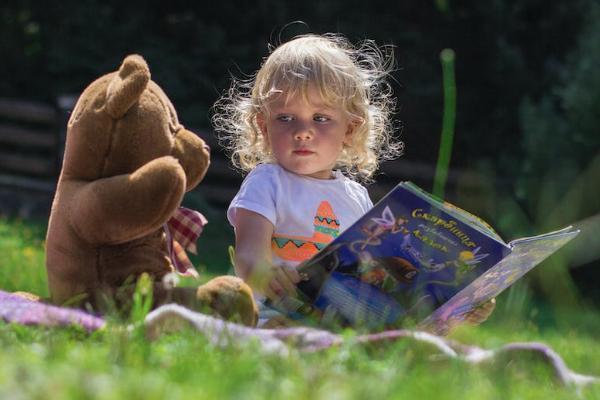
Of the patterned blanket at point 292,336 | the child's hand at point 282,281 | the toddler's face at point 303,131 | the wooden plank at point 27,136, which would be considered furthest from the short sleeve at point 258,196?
the wooden plank at point 27,136

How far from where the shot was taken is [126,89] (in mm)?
2984

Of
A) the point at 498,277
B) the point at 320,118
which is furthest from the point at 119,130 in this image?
the point at 498,277

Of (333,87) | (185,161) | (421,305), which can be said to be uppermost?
(333,87)

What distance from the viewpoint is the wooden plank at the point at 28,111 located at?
998cm

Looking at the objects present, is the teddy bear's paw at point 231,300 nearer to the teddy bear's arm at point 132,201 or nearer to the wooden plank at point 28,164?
the teddy bear's arm at point 132,201

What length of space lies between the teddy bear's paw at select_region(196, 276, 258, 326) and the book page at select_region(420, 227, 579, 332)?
1.67 ft

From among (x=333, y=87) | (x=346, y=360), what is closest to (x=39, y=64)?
(x=333, y=87)

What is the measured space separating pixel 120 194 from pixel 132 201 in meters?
0.04

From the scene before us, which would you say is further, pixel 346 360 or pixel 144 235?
pixel 144 235

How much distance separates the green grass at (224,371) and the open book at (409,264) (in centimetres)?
23

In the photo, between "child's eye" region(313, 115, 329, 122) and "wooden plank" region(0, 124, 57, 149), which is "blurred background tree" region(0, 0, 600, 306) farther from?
"child's eye" region(313, 115, 329, 122)

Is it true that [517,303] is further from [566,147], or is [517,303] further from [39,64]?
[39,64]

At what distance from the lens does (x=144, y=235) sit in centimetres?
304

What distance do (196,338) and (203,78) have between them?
7496mm
